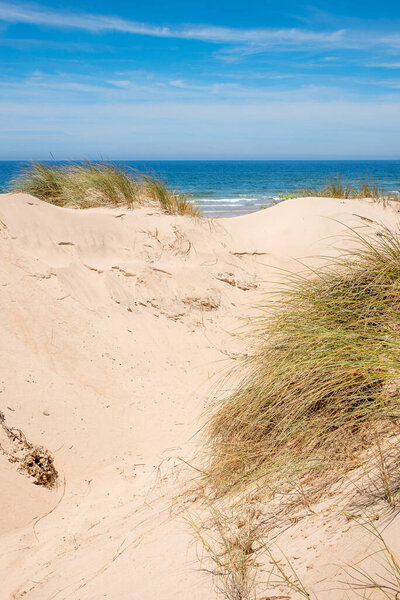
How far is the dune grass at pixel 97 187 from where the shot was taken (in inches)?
269

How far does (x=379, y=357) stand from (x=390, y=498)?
0.65 metres

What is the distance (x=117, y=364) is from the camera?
433 cm

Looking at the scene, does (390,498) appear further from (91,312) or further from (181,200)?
(181,200)

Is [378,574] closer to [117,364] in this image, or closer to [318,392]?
[318,392]

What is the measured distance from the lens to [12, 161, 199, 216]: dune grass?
22.4 feet

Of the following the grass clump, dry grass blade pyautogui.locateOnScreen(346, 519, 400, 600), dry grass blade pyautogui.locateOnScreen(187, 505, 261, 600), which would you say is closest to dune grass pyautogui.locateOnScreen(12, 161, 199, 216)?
the grass clump

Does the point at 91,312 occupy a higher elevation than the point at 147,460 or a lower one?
higher

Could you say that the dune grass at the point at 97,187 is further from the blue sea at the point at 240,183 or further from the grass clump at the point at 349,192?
the grass clump at the point at 349,192

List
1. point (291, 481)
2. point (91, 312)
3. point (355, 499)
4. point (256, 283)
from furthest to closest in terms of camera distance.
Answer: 1. point (256, 283)
2. point (91, 312)
3. point (291, 481)
4. point (355, 499)

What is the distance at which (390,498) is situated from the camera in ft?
4.90

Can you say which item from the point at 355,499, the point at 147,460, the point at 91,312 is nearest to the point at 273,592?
the point at 355,499

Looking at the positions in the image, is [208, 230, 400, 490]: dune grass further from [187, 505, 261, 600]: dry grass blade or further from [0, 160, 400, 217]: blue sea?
[0, 160, 400, 217]: blue sea

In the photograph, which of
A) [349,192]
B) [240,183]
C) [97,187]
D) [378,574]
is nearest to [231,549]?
[378,574]

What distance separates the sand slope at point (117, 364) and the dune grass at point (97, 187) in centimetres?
36
